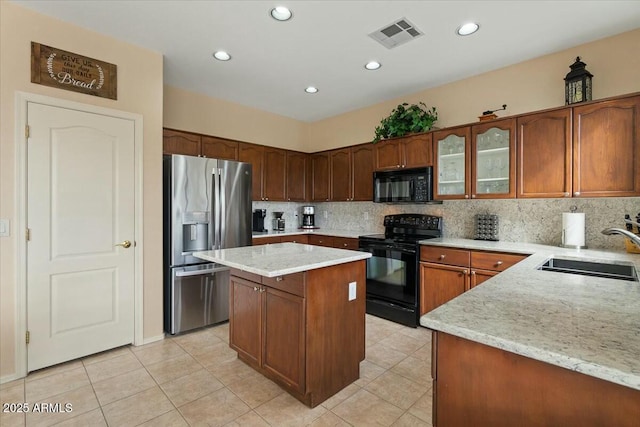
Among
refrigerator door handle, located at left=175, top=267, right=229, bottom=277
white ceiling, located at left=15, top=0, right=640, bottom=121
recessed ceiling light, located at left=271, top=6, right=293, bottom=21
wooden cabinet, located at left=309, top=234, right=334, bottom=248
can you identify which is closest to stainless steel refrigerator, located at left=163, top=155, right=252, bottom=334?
refrigerator door handle, located at left=175, top=267, right=229, bottom=277

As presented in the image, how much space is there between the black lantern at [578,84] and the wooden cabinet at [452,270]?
4.86ft

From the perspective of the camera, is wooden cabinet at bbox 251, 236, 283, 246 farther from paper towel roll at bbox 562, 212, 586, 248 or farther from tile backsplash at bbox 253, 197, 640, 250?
paper towel roll at bbox 562, 212, 586, 248

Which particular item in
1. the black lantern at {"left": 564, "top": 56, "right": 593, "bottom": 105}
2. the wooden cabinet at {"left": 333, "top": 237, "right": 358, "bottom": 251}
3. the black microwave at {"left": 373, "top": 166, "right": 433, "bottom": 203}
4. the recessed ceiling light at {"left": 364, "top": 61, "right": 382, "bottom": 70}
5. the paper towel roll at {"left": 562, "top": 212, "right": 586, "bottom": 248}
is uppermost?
the recessed ceiling light at {"left": 364, "top": 61, "right": 382, "bottom": 70}

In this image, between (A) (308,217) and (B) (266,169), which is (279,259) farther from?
(A) (308,217)

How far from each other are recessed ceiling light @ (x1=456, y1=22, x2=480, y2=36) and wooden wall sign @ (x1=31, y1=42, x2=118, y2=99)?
3.04 m

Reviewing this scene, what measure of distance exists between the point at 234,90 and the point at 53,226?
2546mm

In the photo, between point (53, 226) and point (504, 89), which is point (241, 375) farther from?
point (504, 89)

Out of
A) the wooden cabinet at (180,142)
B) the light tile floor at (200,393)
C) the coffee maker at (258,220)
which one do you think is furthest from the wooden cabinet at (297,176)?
the light tile floor at (200,393)

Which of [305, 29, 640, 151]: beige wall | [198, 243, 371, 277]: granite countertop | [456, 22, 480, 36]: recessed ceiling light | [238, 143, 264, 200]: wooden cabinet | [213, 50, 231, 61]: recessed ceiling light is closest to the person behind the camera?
[198, 243, 371, 277]: granite countertop

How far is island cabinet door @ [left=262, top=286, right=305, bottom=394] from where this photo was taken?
1990 mm

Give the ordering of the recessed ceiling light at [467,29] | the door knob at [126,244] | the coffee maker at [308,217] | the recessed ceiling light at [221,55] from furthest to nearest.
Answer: the coffee maker at [308,217] < the recessed ceiling light at [221,55] < the door knob at [126,244] < the recessed ceiling light at [467,29]

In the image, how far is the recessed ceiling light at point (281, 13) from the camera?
7.67 ft

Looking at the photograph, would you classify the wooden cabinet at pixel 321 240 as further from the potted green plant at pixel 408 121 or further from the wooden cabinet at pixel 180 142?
the wooden cabinet at pixel 180 142

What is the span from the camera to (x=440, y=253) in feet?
10.5
